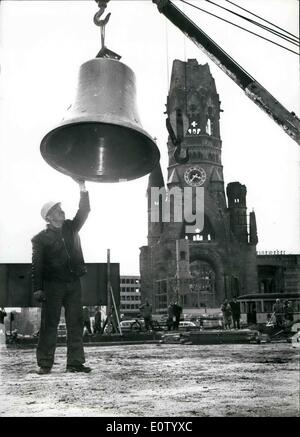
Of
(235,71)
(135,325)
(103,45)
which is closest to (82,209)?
(103,45)

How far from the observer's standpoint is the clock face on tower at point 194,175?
4528 cm

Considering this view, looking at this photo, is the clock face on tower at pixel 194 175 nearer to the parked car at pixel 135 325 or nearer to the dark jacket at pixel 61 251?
the parked car at pixel 135 325

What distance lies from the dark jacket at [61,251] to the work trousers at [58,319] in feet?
0.25

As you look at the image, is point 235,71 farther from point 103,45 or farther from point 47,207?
point 47,207

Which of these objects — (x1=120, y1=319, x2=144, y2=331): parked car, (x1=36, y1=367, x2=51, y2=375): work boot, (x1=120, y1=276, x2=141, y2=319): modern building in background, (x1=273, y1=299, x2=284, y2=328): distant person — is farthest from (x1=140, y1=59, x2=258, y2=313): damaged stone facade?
(x1=36, y1=367, x2=51, y2=375): work boot

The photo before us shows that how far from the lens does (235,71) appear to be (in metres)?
4.51

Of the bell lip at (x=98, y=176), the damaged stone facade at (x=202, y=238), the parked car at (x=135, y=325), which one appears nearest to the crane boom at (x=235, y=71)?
the bell lip at (x=98, y=176)

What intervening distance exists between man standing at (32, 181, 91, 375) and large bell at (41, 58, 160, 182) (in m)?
0.19

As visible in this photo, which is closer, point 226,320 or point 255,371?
point 255,371

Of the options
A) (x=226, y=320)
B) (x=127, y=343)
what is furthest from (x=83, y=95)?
(x=226, y=320)

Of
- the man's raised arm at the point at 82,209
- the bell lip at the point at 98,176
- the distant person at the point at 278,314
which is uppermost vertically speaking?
the bell lip at the point at 98,176
